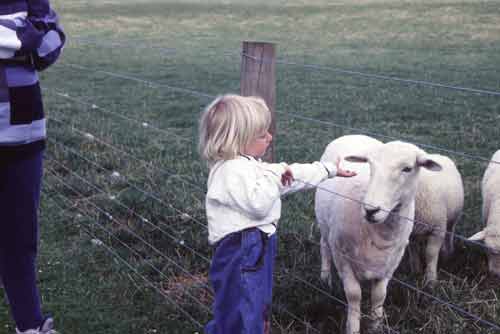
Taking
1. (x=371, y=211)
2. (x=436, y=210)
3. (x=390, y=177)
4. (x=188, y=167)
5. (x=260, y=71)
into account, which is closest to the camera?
(x=260, y=71)

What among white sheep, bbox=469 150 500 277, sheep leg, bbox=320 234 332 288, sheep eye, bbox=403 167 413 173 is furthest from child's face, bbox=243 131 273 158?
white sheep, bbox=469 150 500 277

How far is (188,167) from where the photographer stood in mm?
6555

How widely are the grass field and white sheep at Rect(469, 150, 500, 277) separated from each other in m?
0.14

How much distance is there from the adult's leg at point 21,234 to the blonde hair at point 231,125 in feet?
2.70

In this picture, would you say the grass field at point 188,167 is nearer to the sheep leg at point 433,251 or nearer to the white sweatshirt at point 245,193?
the sheep leg at point 433,251

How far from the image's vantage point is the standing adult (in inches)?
109

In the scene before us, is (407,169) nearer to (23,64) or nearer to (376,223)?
(376,223)

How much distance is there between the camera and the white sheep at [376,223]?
12.0 feet

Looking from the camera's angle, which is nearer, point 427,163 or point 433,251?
point 427,163

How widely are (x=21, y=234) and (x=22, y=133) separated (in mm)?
513

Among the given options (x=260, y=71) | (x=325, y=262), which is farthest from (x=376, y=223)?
(x=260, y=71)

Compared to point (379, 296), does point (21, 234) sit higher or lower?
higher

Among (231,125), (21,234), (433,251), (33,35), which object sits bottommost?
(433,251)

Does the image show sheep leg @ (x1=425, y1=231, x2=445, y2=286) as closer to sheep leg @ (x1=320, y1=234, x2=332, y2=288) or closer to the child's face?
sheep leg @ (x1=320, y1=234, x2=332, y2=288)
